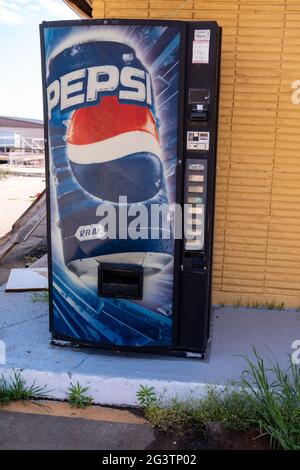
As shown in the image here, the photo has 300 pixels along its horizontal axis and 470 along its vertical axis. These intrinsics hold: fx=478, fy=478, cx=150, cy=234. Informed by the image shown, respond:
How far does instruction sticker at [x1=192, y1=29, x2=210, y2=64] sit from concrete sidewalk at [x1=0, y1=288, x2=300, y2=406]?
1.96 m

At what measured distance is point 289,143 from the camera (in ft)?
13.4

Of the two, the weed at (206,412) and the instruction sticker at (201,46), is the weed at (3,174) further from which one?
the weed at (206,412)

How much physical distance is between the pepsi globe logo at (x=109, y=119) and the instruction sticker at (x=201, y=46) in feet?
1.06

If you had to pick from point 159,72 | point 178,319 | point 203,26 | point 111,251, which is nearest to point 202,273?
point 178,319

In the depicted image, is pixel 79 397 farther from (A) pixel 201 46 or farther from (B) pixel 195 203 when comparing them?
(A) pixel 201 46

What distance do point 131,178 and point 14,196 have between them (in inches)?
520

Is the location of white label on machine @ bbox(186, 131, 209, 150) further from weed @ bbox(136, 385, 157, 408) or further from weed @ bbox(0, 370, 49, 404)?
weed @ bbox(0, 370, 49, 404)

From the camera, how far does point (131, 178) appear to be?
3.09 m

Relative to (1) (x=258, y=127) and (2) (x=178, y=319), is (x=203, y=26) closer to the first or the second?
(1) (x=258, y=127)

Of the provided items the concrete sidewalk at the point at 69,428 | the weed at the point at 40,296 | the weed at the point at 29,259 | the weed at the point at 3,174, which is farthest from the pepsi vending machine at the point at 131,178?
the weed at the point at 3,174

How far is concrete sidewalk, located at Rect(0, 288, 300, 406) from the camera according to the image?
2.98m

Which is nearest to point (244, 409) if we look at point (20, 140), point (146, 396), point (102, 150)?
point (146, 396)

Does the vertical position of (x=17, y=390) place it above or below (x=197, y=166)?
below

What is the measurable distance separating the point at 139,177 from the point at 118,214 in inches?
11.1
